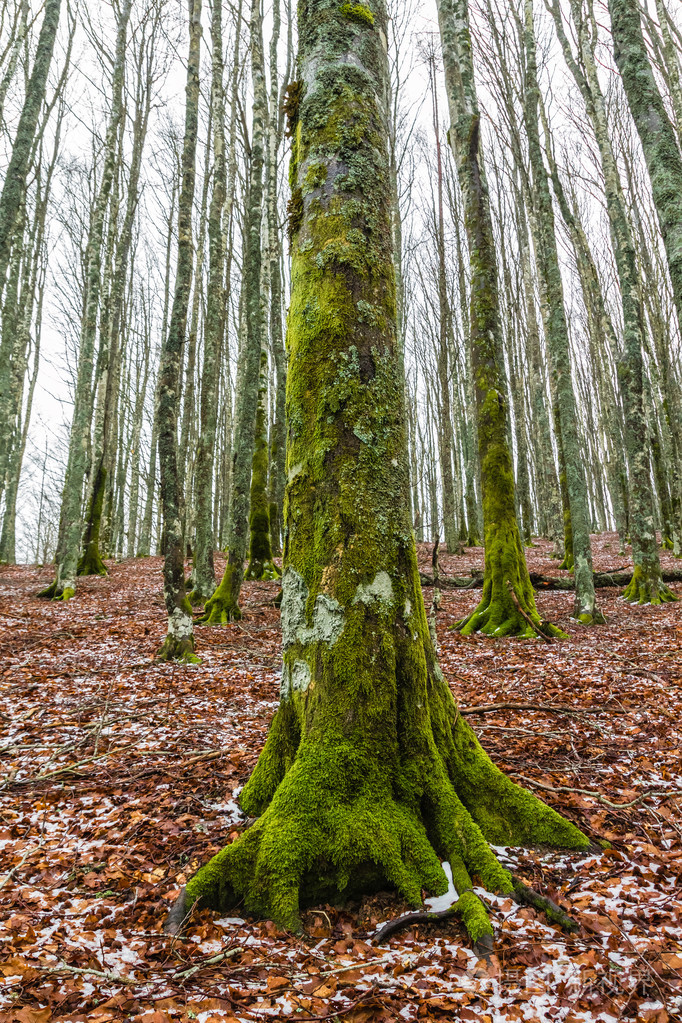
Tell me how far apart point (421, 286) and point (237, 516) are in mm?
19465

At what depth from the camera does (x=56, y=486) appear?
3550cm

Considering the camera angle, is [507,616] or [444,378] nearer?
[507,616]

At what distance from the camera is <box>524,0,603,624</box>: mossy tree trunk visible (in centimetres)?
767

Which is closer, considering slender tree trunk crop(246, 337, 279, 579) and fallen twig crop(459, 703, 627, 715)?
fallen twig crop(459, 703, 627, 715)

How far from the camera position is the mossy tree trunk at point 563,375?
7.67m

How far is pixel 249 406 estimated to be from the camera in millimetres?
9188

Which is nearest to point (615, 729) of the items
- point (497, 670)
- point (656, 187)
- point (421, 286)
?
point (497, 670)

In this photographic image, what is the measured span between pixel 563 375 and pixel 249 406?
4.96 metres

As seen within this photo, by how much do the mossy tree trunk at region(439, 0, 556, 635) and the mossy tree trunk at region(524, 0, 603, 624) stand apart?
86 centimetres

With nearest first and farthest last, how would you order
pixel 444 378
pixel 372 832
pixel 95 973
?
pixel 95 973, pixel 372 832, pixel 444 378

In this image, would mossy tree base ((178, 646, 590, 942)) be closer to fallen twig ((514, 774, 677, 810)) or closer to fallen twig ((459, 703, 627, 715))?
fallen twig ((514, 774, 677, 810))

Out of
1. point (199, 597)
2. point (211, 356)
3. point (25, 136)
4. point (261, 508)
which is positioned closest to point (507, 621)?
point (199, 597)

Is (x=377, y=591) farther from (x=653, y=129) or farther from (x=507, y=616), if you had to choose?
(x=507, y=616)

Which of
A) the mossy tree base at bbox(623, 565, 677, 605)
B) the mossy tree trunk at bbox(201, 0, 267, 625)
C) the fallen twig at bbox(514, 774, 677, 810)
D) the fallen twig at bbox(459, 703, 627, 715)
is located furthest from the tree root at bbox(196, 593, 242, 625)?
the mossy tree base at bbox(623, 565, 677, 605)
